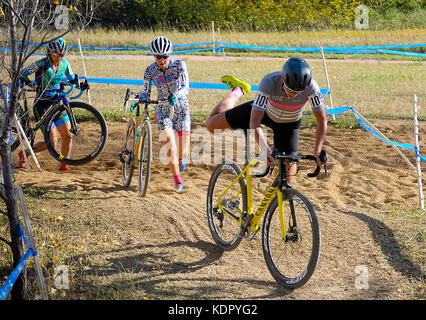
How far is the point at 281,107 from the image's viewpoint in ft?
20.4

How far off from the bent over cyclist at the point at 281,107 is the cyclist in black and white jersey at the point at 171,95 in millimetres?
982

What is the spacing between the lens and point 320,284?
535 cm

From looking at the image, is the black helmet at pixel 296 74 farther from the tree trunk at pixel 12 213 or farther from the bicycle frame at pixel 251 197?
the tree trunk at pixel 12 213

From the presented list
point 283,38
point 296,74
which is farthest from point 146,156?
point 283,38

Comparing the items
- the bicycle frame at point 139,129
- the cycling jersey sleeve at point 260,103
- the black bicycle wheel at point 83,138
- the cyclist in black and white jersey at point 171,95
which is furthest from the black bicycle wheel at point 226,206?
the black bicycle wheel at point 83,138

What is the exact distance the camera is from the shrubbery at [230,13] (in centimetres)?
3706

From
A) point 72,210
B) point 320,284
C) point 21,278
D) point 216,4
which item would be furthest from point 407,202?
point 216,4

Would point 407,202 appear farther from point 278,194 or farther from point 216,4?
point 216,4

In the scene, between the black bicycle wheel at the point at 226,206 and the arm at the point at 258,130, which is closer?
the arm at the point at 258,130

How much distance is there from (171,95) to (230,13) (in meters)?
32.4

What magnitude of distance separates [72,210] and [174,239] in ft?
5.01

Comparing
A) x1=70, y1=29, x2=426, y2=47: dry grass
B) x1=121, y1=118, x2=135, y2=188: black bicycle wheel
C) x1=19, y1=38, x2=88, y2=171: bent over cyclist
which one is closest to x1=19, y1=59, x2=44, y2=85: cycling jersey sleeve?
x1=19, y1=38, x2=88, y2=171: bent over cyclist

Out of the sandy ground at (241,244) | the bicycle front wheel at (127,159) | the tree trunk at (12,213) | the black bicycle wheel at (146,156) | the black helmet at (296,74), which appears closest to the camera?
the tree trunk at (12,213)
